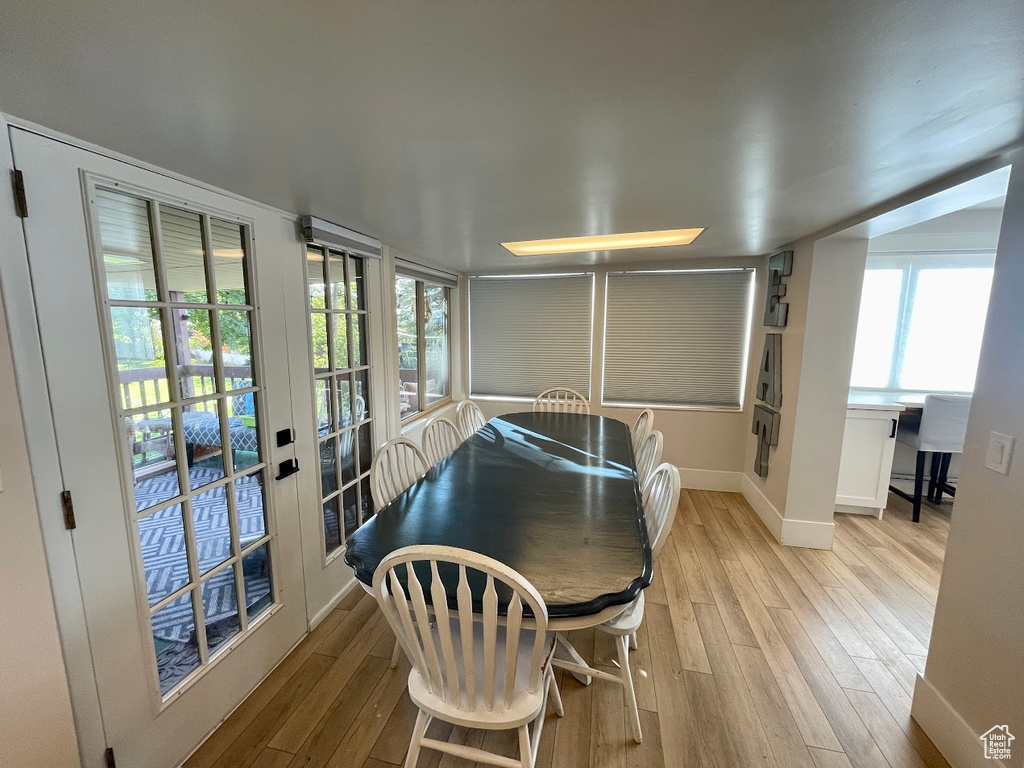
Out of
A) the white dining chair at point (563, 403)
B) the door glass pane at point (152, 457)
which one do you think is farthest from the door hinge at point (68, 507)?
the white dining chair at point (563, 403)

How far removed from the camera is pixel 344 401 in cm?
235

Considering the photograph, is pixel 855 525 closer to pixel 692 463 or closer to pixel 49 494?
pixel 692 463

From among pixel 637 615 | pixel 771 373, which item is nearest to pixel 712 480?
pixel 771 373

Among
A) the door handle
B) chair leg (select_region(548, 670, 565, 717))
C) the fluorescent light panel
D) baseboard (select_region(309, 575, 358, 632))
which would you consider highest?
the fluorescent light panel

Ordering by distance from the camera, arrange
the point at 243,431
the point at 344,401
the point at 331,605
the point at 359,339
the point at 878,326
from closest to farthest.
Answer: the point at 243,431, the point at 331,605, the point at 344,401, the point at 359,339, the point at 878,326

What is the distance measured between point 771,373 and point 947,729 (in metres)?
2.16

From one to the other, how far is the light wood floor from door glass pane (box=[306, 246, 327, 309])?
1.73 meters

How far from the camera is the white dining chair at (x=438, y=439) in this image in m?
2.52

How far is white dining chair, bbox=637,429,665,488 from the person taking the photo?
223cm

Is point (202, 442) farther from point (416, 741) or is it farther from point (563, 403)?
point (563, 403)

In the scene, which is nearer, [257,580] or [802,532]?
[257,580]

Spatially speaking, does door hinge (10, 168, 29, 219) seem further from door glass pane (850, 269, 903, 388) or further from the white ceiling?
door glass pane (850, 269, 903, 388)

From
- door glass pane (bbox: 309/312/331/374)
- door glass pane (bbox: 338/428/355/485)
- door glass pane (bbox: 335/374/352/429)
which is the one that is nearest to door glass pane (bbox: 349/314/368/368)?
door glass pane (bbox: 335/374/352/429)

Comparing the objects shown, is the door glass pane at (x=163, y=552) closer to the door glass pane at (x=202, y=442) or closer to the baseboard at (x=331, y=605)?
the door glass pane at (x=202, y=442)
